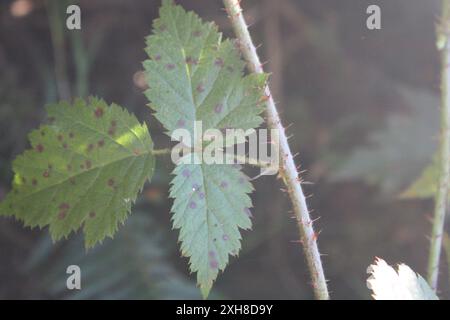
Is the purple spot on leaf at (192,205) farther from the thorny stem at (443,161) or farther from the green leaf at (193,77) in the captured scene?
the thorny stem at (443,161)

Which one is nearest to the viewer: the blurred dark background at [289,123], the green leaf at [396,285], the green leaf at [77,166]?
the green leaf at [396,285]

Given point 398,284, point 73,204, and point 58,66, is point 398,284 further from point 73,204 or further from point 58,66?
point 58,66

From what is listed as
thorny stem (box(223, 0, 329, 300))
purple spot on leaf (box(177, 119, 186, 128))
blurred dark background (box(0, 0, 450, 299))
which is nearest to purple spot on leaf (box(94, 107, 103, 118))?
purple spot on leaf (box(177, 119, 186, 128))

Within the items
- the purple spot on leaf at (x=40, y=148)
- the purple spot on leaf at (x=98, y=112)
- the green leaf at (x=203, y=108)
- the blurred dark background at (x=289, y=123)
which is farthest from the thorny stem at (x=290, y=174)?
the blurred dark background at (x=289, y=123)

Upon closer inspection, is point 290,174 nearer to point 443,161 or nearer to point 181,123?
point 181,123
